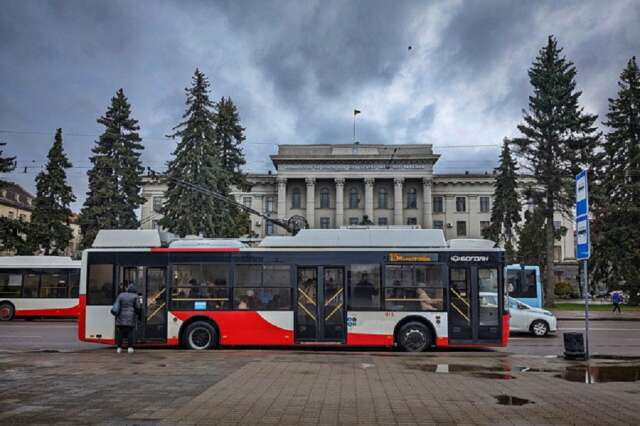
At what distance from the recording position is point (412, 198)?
87.3m

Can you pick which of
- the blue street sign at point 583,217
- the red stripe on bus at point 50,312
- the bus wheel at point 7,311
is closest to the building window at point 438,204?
the red stripe on bus at point 50,312

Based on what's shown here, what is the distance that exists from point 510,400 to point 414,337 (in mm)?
7300

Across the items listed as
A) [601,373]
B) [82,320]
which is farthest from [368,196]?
[601,373]

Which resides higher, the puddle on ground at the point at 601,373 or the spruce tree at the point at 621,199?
the spruce tree at the point at 621,199

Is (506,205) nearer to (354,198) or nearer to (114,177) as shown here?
(354,198)

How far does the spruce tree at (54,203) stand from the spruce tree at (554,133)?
37563mm

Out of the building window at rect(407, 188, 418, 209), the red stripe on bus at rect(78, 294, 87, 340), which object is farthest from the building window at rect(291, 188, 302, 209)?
the red stripe on bus at rect(78, 294, 87, 340)

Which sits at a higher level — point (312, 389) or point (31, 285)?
point (31, 285)

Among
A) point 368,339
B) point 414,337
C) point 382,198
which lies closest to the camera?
point 414,337

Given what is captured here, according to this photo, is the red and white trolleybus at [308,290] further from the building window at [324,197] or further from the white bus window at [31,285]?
the building window at [324,197]

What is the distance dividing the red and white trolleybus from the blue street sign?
2250 mm

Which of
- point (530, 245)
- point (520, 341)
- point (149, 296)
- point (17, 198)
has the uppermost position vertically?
point (17, 198)

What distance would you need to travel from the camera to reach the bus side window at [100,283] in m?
17.1

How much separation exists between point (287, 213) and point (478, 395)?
7815 centimetres
